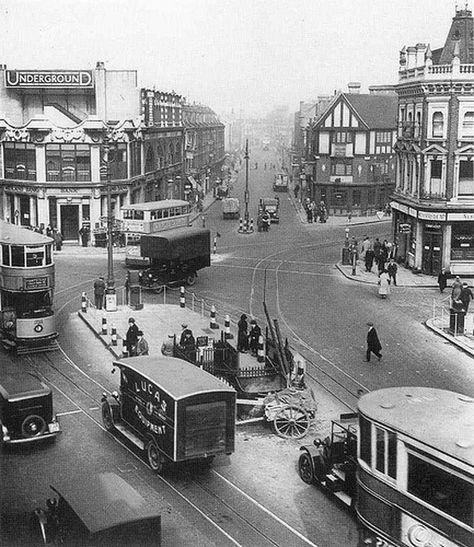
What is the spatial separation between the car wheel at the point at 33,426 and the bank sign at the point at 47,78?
46755 mm

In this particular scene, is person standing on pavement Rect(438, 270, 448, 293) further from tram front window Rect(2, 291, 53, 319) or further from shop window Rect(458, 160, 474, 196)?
tram front window Rect(2, 291, 53, 319)

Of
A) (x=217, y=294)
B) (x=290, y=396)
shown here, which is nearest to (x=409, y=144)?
(x=217, y=294)

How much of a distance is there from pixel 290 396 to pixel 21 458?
21.9 ft

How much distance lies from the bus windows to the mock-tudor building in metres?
62.3

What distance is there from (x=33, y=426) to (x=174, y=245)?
19.7 m

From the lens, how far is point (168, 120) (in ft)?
248

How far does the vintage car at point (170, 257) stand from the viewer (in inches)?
1523

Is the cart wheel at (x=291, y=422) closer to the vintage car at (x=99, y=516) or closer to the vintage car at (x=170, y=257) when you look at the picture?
the vintage car at (x=99, y=516)

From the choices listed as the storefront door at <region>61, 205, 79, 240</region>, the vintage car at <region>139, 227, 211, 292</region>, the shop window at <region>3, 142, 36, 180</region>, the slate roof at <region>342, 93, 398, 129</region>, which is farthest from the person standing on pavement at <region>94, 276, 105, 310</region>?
the slate roof at <region>342, 93, 398, 129</region>

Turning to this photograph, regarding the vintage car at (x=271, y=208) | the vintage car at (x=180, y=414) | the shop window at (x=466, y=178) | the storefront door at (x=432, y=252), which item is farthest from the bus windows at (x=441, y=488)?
the vintage car at (x=271, y=208)

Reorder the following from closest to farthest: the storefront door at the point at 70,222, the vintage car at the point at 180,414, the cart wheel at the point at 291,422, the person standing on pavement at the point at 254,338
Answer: the vintage car at the point at 180,414 < the cart wheel at the point at 291,422 < the person standing on pavement at the point at 254,338 < the storefront door at the point at 70,222

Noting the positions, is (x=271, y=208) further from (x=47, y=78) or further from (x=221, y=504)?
(x=221, y=504)

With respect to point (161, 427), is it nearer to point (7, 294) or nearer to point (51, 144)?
point (7, 294)

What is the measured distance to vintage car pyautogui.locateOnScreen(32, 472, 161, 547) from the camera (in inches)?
505
